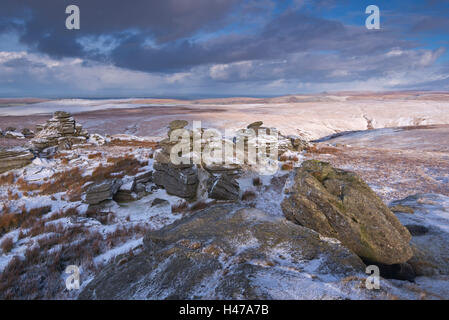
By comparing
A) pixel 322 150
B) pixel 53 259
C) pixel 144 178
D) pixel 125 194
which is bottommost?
pixel 53 259

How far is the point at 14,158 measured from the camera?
16.0m

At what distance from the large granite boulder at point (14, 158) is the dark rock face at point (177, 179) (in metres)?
12.1

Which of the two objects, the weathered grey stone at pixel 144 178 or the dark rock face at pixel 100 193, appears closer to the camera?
the dark rock face at pixel 100 193

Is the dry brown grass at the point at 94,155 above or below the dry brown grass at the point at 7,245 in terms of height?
above

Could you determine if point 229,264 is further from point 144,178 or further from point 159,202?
point 144,178

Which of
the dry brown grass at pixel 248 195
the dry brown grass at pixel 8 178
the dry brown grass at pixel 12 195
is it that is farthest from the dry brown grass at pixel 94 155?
the dry brown grass at pixel 248 195

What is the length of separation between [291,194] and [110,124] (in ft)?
207

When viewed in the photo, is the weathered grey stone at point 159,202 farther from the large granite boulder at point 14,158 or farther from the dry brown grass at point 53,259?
the large granite boulder at point 14,158

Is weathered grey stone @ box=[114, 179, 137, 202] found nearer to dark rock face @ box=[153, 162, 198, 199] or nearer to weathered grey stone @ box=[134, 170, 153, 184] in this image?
weathered grey stone @ box=[134, 170, 153, 184]

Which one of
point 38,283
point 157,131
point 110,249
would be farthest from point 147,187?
point 157,131

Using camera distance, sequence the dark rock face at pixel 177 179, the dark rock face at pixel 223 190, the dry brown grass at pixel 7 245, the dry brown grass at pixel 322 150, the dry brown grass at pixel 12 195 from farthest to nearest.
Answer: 1. the dry brown grass at pixel 322 150
2. the dry brown grass at pixel 12 195
3. the dark rock face at pixel 177 179
4. the dark rock face at pixel 223 190
5. the dry brown grass at pixel 7 245

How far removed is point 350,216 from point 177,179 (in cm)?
858

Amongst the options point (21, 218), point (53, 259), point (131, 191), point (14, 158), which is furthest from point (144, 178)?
point (14, 158)

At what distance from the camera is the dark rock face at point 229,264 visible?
11.6 ft
